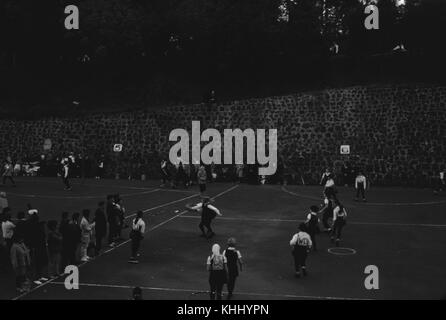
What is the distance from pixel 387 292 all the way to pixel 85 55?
131 ft

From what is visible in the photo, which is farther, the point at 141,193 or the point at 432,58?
the point at 432,58

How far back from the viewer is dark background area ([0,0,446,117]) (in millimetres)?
42125

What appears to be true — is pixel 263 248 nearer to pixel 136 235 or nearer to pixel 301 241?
pixel 301 241

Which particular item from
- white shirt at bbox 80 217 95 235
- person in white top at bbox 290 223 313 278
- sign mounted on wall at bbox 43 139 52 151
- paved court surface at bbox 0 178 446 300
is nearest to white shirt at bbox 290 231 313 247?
person in white top at bbox 290 223 313 278

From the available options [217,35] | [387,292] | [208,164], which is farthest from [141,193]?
[387,292]

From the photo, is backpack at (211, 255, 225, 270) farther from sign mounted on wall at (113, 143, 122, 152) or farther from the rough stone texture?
sign mounted on wall at (113, 143, 122, 152)

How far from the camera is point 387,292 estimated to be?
14609 mm

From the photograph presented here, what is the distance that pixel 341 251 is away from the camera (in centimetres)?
1900

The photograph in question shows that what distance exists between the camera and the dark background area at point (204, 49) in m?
42.1

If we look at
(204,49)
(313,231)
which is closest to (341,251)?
(313,231)

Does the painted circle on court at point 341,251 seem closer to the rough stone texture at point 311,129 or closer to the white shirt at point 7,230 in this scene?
the white shirt at point 7,230

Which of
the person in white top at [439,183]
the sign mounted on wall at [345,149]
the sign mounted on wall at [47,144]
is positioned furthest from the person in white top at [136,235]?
the sign mounted on wall at [47,144]

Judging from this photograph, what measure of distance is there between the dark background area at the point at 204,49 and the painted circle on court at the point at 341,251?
83.1 feet

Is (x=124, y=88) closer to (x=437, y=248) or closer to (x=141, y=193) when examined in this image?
(x=141, y=193)
